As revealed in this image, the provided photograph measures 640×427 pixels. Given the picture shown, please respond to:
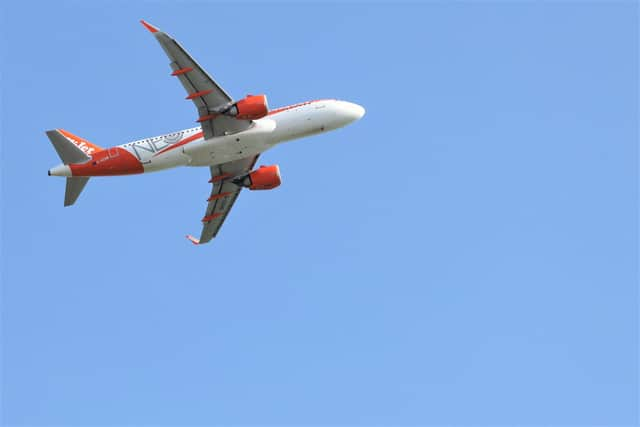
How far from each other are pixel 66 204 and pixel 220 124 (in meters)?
12.7

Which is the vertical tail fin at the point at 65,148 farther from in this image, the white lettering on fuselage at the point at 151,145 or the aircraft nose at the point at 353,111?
the aircraft nose at the point at 353,111

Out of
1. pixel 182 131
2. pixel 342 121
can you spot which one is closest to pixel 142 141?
pixel 182 131

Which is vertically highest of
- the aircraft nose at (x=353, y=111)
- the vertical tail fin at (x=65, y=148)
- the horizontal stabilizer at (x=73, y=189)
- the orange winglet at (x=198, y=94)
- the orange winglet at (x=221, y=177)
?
the aircraft nose at (x=353, y=111)

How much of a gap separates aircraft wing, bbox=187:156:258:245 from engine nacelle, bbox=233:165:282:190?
0.87m

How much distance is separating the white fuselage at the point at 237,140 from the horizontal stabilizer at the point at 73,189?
3907mm

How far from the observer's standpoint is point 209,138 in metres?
72.3

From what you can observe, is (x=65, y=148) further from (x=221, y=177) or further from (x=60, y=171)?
(x=221, y=177)

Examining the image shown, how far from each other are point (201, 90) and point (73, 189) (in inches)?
479

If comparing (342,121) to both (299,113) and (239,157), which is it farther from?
(239,157)

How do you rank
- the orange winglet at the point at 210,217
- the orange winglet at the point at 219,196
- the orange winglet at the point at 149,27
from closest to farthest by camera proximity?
1. the orange winglet at the point at 149,27
2. the orange winglet at the point at 219,196
3. the orange winglet at the point at 210,217

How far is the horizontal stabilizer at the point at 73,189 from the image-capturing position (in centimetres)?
7356

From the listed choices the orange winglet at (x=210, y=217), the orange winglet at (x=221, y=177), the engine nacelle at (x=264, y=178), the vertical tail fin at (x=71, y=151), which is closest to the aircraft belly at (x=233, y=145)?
the engine nacelle at (x=264, y=178)

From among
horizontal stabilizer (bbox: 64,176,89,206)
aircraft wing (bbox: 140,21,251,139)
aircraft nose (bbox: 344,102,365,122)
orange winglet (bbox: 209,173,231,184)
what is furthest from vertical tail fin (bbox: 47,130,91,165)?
aircraft nose (bbox: 344,102,365,122)

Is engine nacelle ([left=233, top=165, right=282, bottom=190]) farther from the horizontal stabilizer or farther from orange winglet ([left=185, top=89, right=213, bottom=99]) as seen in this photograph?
the horizontal stabilizer
